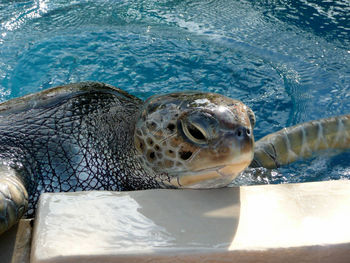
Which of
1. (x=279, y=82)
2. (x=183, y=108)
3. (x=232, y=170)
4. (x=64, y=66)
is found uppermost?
(x=183, y=108)

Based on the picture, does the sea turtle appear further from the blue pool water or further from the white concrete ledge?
the blue pool water

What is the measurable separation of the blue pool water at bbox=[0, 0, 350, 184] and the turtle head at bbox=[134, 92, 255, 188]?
734mm

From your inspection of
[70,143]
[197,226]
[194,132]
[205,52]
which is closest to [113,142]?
[70,143]

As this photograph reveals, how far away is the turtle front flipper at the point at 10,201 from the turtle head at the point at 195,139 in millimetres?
573

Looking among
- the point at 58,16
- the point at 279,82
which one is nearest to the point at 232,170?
the point at 279,82

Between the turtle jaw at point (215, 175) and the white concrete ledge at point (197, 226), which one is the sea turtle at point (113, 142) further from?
the white concrete ledge at point (197, 226)

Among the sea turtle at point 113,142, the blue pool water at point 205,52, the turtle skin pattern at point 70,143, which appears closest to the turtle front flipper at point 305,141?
the blue pool water at point 205,52

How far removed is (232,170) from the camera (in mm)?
1773

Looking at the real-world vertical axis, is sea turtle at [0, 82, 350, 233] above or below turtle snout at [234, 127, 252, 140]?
below

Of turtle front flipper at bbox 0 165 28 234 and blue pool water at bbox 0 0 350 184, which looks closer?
turtle front flipper at bbox 0 165 28 234

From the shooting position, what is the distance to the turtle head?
5.76 feet

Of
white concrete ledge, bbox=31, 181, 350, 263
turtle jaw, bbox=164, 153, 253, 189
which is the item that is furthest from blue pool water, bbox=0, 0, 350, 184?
white concrete ledge, bbox=31, 181, 350, 263

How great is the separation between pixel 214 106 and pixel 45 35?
3.54 m

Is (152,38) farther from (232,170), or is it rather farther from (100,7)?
(232,170)
